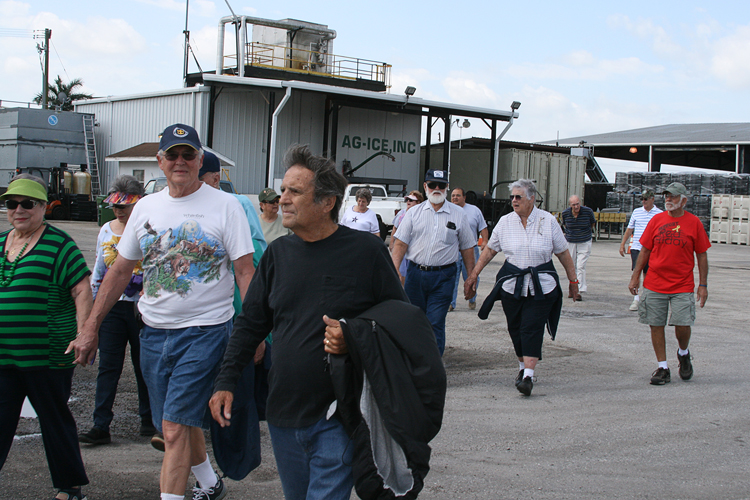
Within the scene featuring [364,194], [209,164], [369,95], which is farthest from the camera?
[369,95]

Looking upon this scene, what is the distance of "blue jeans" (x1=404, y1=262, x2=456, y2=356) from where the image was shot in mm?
6652

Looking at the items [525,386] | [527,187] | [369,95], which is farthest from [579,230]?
[369,95]

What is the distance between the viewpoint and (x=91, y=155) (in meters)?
32.0

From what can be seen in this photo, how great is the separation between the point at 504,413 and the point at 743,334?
5326mm

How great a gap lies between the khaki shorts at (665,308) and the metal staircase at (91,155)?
29311 mm

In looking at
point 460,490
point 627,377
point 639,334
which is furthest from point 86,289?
point 639,334

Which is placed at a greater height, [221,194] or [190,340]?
[221,194]

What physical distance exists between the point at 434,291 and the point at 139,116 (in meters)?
26.9

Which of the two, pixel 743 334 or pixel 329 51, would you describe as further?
pixel 329 51

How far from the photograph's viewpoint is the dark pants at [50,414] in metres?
3.52

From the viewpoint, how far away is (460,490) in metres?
3.98

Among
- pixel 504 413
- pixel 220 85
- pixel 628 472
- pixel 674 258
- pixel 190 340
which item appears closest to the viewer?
pixel 190 340

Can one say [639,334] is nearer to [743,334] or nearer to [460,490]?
[743,334]

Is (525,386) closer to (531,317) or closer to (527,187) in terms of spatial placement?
(531,317)
